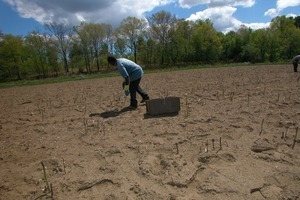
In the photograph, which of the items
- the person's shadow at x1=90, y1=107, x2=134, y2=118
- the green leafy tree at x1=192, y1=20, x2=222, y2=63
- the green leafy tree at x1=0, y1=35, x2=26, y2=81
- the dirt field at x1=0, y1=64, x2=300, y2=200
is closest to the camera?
the dirt field at x1=0, y1=64, x2=300, y2=200

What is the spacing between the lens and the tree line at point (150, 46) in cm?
5100

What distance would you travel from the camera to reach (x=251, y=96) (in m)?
8.95

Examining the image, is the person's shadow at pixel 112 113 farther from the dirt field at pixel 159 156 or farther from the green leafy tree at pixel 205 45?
the green leafy tree at pixel 205 45

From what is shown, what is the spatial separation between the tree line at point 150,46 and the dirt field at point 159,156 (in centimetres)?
4537

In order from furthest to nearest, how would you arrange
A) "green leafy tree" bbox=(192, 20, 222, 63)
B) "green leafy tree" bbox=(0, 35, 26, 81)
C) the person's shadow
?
"green leafy tree" bbox=(192, 20, 222, 63) < "green leafy tree" bbox=(0, 35, 26, 81) < the person's shadow

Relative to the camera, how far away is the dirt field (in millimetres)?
3490

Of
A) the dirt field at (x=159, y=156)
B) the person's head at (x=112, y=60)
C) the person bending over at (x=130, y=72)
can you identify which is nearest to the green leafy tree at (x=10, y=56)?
the dirt field at (x=159, y=156)

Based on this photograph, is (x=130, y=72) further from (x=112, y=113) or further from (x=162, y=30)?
(x=162, y=30)

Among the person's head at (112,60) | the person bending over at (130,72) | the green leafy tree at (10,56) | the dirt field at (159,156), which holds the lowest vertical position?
the dirt field at (159,156)

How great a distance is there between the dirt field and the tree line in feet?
149

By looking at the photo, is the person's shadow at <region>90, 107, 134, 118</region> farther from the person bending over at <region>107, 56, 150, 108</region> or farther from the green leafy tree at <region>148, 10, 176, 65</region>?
the green leafy tree at <region>148, 10, 176, 65</region>

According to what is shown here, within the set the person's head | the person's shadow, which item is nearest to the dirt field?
the person's shadow

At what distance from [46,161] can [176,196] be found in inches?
95.2

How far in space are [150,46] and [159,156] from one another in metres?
53.1
